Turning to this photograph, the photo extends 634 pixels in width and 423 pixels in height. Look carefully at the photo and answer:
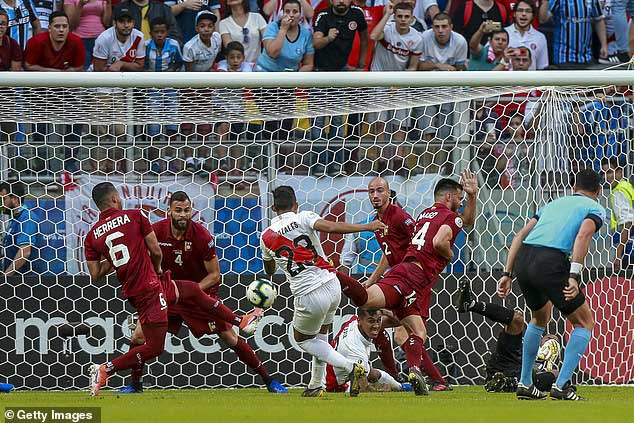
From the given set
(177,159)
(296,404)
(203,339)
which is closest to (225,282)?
(203,339)

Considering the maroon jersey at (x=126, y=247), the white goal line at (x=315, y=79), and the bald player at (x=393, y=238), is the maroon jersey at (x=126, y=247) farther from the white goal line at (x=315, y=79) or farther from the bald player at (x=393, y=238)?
the bald player at (x=393, y=238)

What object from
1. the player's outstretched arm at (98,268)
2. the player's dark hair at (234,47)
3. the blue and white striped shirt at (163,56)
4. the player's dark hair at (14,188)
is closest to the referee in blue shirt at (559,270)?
the player's outstretched arm at (98,268)

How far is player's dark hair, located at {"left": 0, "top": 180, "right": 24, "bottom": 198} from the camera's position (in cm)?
1058

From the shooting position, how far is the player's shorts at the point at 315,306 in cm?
871

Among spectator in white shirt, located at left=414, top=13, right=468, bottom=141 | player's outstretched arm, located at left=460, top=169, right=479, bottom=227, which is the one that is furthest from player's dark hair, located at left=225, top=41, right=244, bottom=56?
player's outstretched arm, located at left=460, top=169, right=479, bottom=227

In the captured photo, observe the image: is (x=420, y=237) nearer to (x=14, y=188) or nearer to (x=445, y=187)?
(x=445, y=187)

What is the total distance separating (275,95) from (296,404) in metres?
3.76

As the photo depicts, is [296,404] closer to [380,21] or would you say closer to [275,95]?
[275,95]

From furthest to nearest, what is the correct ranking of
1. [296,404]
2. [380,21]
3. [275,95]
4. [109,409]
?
[380,21]
[275,95]
[296,404]
[109,409]

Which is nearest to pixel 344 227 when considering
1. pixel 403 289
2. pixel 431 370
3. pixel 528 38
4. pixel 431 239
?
pixel 403 289

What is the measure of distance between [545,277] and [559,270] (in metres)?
0.12

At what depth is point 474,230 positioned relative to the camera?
35.9 feet

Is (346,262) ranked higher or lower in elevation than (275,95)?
lower

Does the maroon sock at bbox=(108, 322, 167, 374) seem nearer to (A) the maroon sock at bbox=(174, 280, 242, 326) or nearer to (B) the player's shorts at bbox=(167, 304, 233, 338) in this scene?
(A) the maroon sock at bbox=(174, 280, 242, 326)
